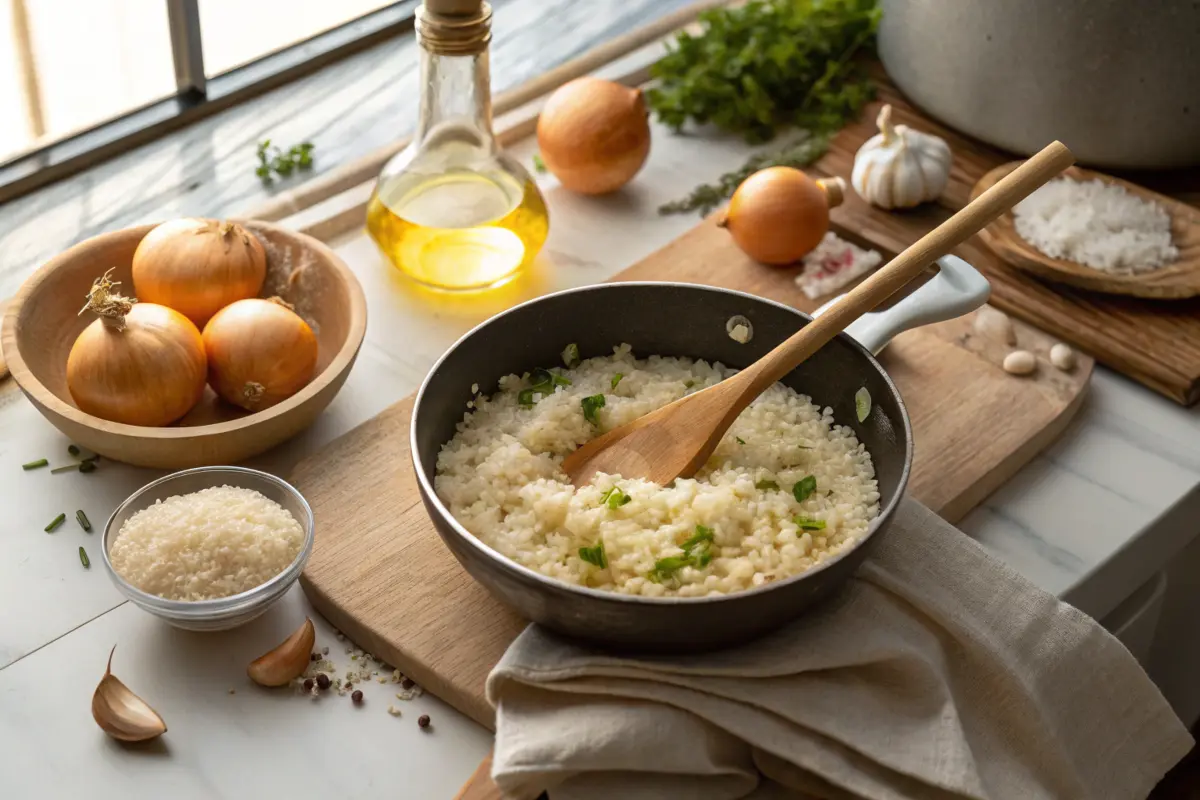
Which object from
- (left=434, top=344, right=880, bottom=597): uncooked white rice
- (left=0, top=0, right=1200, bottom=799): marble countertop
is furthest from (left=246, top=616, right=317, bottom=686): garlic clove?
(left=434, top=344, right=880, bottom=597): uncooked white rice

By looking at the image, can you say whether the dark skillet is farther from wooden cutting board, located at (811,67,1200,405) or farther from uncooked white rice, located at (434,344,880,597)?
wooden cutting board, located at (811,67,1200,405)

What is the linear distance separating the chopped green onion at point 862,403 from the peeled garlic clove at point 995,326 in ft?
1.11

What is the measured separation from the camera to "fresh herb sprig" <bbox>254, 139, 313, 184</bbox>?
5.45ft

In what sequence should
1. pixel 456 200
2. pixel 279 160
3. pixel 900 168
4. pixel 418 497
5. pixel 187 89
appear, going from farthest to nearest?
pixel 187 89, pixel 279 160, pixel 900 168, pixel 456 200, pixel 418 497

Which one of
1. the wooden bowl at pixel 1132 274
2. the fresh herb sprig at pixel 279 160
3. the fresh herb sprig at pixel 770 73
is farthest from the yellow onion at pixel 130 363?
the wooden bowl at pixel 1132 274

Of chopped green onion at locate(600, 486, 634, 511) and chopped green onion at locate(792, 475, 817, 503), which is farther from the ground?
chopped green onion at locate(600, 486, 634, 511)

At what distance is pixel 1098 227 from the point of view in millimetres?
1491

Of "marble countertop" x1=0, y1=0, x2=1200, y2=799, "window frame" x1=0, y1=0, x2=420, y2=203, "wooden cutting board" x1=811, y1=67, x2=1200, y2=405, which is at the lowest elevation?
"marble countertop" x1=0, y1=0, x2=1200, y2=799

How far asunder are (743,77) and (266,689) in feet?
3.58

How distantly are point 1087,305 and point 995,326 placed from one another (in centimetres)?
12

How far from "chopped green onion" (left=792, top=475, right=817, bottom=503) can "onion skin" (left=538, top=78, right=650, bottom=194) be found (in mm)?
643

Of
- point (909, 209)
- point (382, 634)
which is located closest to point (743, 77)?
point (909, 209)

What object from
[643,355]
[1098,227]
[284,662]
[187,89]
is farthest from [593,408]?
[187,89]

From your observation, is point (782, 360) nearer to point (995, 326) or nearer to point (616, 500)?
point (616, 500)
